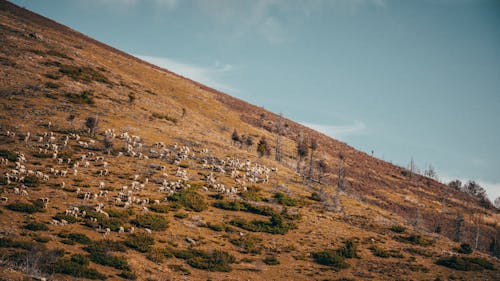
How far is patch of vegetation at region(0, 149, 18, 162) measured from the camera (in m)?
45.9

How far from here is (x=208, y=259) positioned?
1374 inches

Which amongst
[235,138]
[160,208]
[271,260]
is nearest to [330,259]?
[271,260]

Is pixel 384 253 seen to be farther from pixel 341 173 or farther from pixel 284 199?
pixel 341 173

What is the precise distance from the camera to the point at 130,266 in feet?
96.7

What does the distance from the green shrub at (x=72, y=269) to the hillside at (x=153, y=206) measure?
88 mm

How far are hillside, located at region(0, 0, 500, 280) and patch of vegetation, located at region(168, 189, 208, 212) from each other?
25 cm

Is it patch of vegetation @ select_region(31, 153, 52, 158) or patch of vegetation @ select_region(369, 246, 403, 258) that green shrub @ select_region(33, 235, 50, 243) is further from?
patch of vegetation @ select_region(369, 246, 403, 258)

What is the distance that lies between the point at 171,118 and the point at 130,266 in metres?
66.7

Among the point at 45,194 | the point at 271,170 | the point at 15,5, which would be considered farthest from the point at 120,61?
the point at 45,194

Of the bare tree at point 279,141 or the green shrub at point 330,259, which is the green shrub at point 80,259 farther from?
the bare tree at point 279,141

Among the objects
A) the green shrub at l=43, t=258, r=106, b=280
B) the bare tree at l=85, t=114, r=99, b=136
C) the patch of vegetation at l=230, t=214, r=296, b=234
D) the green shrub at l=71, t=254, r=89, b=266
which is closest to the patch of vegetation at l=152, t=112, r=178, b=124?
the bare tree at l=85, t=114, r=99, b=136

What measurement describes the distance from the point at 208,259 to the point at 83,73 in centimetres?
8036

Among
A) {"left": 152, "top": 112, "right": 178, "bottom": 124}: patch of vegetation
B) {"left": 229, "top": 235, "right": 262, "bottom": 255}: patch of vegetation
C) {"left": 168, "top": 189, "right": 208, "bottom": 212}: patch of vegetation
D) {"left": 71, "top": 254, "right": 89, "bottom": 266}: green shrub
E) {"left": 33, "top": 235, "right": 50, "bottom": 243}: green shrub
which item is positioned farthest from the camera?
{"left": 152, "top": 112, "right": 178, "bottom": 124}: patch of vegetation

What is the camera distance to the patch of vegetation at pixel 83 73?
9125 cm
